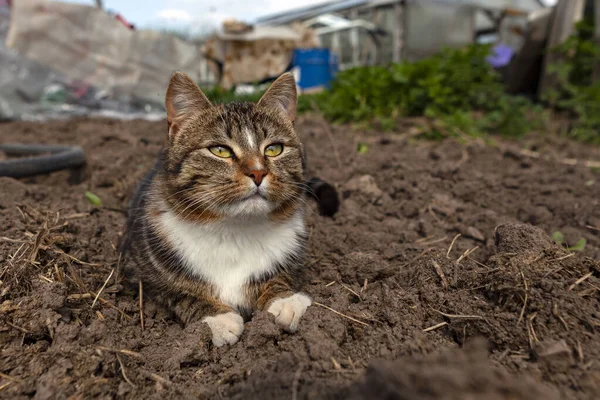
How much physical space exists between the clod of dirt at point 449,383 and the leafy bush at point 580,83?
6.84 meters

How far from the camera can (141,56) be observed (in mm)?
9500

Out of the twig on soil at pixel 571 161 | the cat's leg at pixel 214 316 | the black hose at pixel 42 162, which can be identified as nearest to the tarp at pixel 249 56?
the twig on soil at pixel 571 161

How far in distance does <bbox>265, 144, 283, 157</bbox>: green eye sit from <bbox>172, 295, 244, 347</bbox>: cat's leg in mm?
891

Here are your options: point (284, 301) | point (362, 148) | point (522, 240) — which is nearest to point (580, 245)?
point (522, 240)

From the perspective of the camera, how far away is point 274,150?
2.51m

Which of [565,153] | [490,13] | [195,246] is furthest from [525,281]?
[490,13]

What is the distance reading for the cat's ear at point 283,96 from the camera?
8.97 ft

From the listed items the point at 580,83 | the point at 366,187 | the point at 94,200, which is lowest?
the point at 366,187

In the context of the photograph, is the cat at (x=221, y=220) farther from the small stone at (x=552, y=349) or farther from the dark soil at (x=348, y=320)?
the small stone at (x=552, y=349)

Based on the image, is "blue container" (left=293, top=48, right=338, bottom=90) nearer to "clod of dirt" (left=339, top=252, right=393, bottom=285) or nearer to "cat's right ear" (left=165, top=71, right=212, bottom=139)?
"cat's right ear" (left=165, top=71, right=212, bottom=139)

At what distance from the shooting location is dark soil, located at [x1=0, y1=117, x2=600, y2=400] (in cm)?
146

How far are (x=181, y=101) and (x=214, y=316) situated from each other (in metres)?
1.28

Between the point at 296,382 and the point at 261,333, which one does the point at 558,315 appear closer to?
the point at 296,382

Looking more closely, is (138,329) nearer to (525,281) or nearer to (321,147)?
(525,281)
